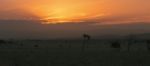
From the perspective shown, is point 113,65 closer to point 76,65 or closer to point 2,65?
point 76,65

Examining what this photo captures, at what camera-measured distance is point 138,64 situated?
35.0m

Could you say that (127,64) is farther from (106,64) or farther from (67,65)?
(67,65)

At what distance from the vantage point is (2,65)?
Answer: 108 feet

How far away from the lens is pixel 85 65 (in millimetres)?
34000

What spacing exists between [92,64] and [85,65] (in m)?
0.92

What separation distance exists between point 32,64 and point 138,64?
847cm

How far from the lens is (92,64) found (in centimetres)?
3472

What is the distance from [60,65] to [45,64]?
1268 millimetres

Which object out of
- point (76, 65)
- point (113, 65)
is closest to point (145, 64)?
point (113, 65)

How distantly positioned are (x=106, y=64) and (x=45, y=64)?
4818 millimetres

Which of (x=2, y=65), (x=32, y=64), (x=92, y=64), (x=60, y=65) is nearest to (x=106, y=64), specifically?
(x=92, y=64)

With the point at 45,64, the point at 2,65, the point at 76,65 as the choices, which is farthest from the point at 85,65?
the point at 2,65

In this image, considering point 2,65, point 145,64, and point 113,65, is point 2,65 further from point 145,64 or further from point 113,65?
point 145,64

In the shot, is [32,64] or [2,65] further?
[32,64]
